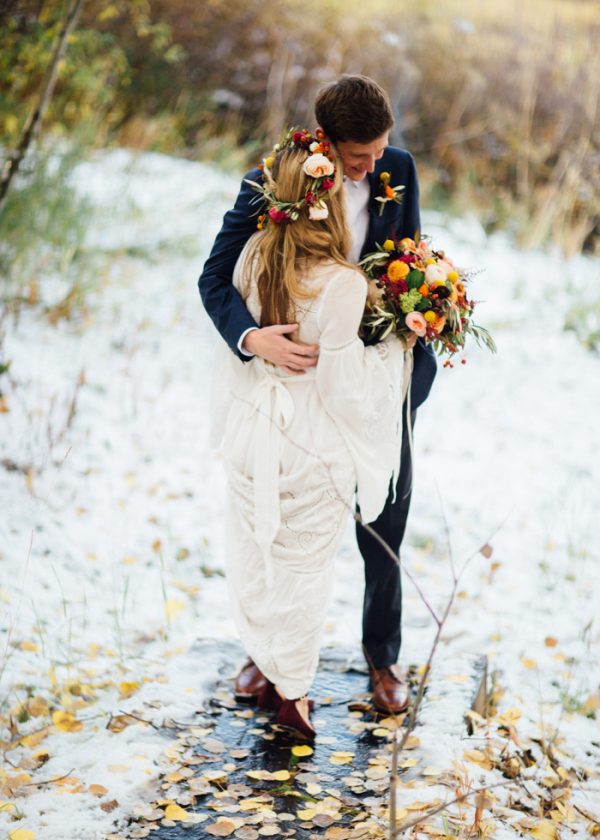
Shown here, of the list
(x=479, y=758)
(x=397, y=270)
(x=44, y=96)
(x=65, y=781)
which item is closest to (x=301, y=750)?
(x=479, y=758)

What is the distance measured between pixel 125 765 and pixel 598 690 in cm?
192

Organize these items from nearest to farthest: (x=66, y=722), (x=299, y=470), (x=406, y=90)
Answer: (x=299, y=470) < (x=66, y=722) < (x=406, y=90)

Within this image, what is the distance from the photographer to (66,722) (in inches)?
112

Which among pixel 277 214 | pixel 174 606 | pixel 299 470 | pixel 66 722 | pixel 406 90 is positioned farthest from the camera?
pixel 406 90

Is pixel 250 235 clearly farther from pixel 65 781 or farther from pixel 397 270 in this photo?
pixel 65 781

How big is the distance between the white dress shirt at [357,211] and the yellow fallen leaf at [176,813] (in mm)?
1695

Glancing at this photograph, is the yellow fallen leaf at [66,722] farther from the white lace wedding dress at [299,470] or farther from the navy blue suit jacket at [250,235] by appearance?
the navy blue suit jacket at [250,235]

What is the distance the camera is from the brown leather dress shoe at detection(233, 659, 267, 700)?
299cm

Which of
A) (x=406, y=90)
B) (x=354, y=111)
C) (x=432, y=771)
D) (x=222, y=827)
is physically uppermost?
(x=406, y=90)

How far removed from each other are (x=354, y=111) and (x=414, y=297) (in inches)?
21.7

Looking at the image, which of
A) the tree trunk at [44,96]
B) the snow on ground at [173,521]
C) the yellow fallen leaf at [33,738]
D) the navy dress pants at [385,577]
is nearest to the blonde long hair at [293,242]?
the snow on ground at [173,521]

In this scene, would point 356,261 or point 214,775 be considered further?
point 356,261

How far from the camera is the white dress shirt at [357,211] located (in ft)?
8.81

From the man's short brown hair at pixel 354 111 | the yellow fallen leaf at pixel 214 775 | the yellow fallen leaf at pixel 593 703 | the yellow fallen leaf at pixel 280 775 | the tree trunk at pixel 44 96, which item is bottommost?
the yellow fallen leaf at pixel 214 775
